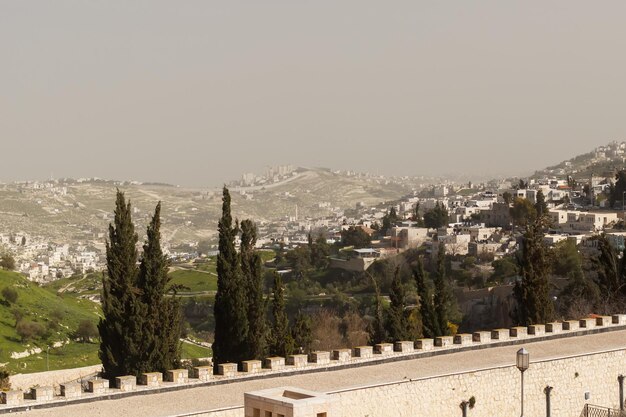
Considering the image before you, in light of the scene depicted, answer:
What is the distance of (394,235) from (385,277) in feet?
69.6

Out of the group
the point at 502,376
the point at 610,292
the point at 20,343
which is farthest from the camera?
the point at 20,343

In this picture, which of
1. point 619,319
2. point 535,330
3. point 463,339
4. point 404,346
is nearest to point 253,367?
point 404,346

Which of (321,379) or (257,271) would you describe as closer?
(321,379)

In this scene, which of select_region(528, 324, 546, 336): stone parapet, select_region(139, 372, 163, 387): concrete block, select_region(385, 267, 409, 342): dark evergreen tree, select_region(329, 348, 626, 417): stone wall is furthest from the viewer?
select_region(385, 267, 409, 342): dark evergreen tree

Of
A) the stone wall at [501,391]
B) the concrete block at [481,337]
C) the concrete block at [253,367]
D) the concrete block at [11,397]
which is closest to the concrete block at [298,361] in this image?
the concrete block at [253,367]

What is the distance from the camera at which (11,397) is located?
15344 millimetres

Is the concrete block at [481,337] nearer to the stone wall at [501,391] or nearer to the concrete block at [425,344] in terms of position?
the concrete block at [425,344]

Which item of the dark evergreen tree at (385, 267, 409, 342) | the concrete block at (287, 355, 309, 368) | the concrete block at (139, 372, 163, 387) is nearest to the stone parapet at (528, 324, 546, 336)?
the concrete block at (287, 355, 309, 368)

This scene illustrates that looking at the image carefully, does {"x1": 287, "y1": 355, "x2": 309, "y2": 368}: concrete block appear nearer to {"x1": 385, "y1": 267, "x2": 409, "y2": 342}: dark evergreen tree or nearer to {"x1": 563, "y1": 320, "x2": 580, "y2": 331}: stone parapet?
{"x1": 563, "y1": 320, "x2": 580, "y2": 331}: stone parapet

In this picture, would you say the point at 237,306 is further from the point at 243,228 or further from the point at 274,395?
the point at 274,395

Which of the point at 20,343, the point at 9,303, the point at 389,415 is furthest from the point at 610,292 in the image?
the point at 9,303

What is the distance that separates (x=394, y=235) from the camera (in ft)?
356

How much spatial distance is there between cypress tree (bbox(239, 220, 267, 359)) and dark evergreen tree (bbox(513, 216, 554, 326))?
8.20 metres

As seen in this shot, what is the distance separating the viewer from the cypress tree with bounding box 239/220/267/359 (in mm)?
25906
